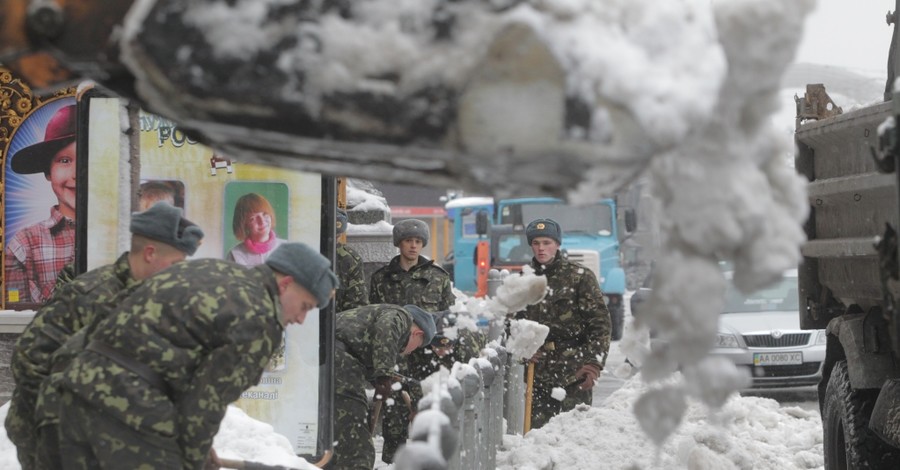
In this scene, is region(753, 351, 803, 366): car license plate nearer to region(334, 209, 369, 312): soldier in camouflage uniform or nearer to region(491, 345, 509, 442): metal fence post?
region(491, 345, 509, 442): metal fence post

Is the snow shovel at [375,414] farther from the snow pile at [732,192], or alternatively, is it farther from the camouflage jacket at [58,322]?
the snow pile at [732,192]

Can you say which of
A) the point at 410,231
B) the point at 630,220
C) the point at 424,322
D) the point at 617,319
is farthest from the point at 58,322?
the point at 617,319

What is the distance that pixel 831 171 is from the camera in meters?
6.33

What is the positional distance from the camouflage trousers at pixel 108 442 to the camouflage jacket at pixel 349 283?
4336 mm

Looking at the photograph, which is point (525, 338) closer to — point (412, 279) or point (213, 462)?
point (412, 279)

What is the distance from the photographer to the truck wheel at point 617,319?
2119 cm

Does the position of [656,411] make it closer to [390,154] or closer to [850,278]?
[390,154]

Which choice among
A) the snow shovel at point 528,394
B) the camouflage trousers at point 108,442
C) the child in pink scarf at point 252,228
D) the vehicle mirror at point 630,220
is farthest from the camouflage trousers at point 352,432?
the vehicle mirror at point 630,220

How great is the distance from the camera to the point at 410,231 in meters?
9.76

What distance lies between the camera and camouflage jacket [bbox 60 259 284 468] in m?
4.30

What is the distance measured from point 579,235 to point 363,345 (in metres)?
15.1

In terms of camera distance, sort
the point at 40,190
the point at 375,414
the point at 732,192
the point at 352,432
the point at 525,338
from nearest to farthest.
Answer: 1. the point at 732,192
2. the point at 352,432
3. the point at 375,414
4. the point at 525,338
5. the point at 40,190

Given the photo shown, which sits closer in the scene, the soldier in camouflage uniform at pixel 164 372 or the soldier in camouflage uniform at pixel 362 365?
the soldier in camouflage uniform at pixel 164 372

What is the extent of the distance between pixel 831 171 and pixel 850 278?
0.63 meters
